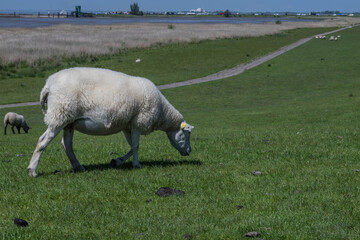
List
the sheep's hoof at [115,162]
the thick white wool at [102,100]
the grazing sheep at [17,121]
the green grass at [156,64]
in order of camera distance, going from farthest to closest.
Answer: the green grass at [156,64], the grazing sheep at [17,121], the sheep's hoof at [115,162], the thick white wool at [102,100]

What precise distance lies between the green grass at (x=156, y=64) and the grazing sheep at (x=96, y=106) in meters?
24.7

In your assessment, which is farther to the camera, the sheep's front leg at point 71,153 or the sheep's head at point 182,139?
the sheep's head at point 182,139

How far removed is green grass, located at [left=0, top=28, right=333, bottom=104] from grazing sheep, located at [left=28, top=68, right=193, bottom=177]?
81.0 feet

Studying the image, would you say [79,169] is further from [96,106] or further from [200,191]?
[200,191]

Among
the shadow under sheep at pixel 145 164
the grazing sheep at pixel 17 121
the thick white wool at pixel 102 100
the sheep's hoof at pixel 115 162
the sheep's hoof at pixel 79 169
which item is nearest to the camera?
the thick white wool at pixel 102 100

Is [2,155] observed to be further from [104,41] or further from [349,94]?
[104,41]

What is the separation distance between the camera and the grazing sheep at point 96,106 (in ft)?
32.2

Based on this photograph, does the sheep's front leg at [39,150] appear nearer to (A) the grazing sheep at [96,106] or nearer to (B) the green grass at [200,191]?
(A) the grazing sheep at [96,106]

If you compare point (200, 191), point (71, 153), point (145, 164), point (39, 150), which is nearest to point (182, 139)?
point (145, 164)

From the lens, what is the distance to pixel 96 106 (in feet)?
33.1

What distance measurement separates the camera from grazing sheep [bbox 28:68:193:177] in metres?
9.82

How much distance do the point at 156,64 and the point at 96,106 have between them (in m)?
41.9

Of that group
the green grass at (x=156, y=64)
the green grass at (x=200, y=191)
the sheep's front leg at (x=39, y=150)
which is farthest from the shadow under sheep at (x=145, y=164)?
the green grass at (x=156, y=64)

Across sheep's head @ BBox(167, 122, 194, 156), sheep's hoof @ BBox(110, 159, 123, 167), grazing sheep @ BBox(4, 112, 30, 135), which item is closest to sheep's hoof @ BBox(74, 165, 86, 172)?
sheep's hoof @ BBox(110, 159, 123, 167)
